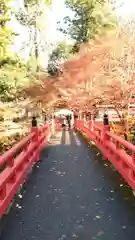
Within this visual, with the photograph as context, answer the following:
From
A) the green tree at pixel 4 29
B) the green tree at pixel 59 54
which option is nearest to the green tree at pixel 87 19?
the green tree at pixel 59 54

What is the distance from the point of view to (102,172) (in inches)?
379

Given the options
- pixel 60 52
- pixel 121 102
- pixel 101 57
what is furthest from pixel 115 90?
pixel 60 52

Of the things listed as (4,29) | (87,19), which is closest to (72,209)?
(4,29)

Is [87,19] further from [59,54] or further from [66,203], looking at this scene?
[66,203]

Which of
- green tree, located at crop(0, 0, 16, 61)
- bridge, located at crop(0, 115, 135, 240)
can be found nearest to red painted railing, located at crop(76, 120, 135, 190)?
bridge, located at crop(0, 115, 135, 240)

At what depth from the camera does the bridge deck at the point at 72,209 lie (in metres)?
5.02

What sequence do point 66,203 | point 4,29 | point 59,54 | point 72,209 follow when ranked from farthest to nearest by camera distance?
point 59,54
point 4,29
point 66,203
point 72,209

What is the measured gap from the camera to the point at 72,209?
20.1ft

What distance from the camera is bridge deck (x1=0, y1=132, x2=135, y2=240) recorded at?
5023 mm

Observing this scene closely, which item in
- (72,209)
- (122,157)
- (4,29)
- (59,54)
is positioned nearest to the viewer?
(72,209)

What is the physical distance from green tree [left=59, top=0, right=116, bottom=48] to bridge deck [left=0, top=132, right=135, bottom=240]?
84.1 feet

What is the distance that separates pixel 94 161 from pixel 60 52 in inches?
1426

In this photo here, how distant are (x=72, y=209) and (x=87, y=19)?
101ft

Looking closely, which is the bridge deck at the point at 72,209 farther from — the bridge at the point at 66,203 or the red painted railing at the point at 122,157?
the red painted railing at the point at 122,157
